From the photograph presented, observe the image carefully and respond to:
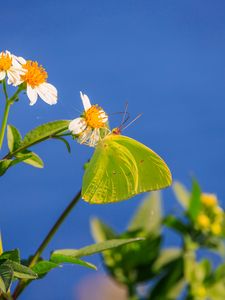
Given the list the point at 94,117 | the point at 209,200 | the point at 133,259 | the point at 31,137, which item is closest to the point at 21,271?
the point at 31,137

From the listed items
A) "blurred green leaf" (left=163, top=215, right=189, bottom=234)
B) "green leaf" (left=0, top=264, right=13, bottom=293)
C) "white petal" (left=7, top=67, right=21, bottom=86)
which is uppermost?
"blurred green leaf" (left=163, top=215, right=189, bottom=234)

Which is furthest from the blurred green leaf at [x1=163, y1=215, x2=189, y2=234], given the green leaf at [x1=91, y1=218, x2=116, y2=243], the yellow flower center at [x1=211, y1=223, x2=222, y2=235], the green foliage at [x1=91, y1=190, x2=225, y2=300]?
the green leaf at [x1=91, y1=218, x2=116, y2=243]

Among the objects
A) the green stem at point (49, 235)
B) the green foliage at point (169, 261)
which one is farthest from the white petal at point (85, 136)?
the green foliage at point (169, 261)

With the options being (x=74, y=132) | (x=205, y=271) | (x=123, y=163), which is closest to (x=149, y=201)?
(x=205, y=271)

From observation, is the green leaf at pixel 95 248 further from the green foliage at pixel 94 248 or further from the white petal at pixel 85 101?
the white petal at pixel 85 101

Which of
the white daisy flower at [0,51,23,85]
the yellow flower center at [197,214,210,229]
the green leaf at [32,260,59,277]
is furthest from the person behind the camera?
the yellow flower center at [197,214,210,229]

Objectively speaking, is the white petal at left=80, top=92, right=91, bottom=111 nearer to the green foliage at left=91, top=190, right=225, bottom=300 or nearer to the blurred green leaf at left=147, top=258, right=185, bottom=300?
the green foliage at left=91, top=190, right=225, bottom=300

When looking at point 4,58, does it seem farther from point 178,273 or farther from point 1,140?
point 178,273
